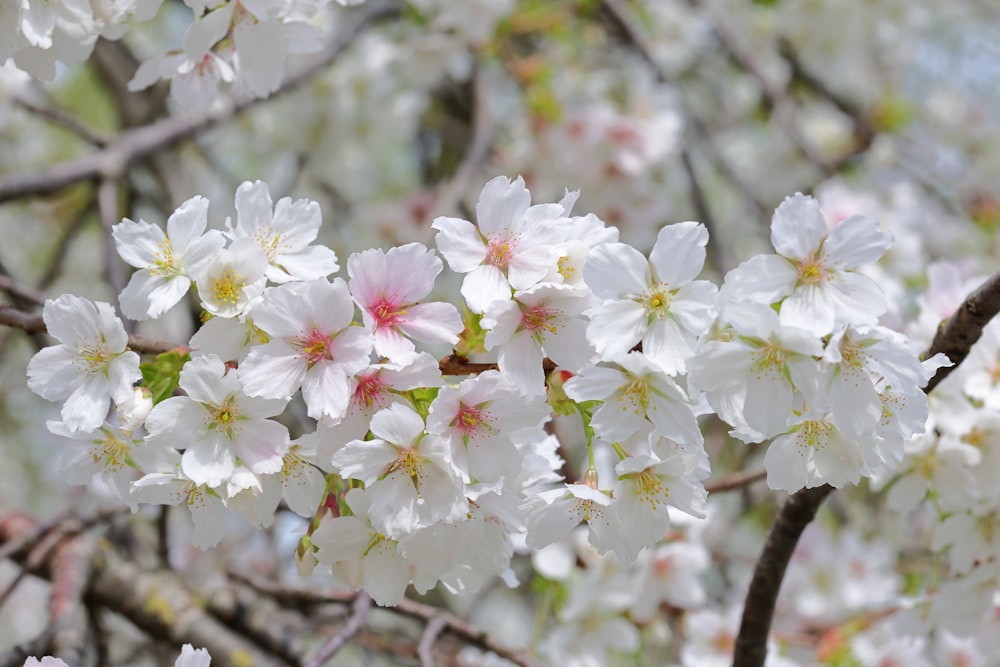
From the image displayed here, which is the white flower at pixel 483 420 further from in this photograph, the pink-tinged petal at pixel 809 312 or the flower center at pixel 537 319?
the pink-tinged petal at pixel 809 312

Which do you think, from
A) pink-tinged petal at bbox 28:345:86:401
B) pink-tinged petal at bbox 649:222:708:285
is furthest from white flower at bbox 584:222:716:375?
pink-tinged petal at bbox 28:345:86:401

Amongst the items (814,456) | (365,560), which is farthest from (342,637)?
(814,456)

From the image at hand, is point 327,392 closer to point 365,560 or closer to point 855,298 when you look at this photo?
point 365,560

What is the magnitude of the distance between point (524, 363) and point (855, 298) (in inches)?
13.2

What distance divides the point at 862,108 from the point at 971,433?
296 centimetres

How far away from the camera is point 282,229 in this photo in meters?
1.09

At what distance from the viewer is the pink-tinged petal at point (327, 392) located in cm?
94

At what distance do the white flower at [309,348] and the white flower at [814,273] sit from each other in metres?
0.38

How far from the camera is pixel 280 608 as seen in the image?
2273 millimetres

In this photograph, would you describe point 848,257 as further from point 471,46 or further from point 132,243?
point 471,46

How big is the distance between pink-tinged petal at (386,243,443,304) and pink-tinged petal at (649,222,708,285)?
23 cm

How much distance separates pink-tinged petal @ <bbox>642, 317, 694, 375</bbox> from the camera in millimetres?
962

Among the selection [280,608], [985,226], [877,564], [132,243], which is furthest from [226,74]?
[985,226]

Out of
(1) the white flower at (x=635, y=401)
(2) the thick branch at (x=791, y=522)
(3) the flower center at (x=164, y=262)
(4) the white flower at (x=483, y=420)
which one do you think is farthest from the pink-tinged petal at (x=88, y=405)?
(2) the thick branch at (x=791, y=522)
